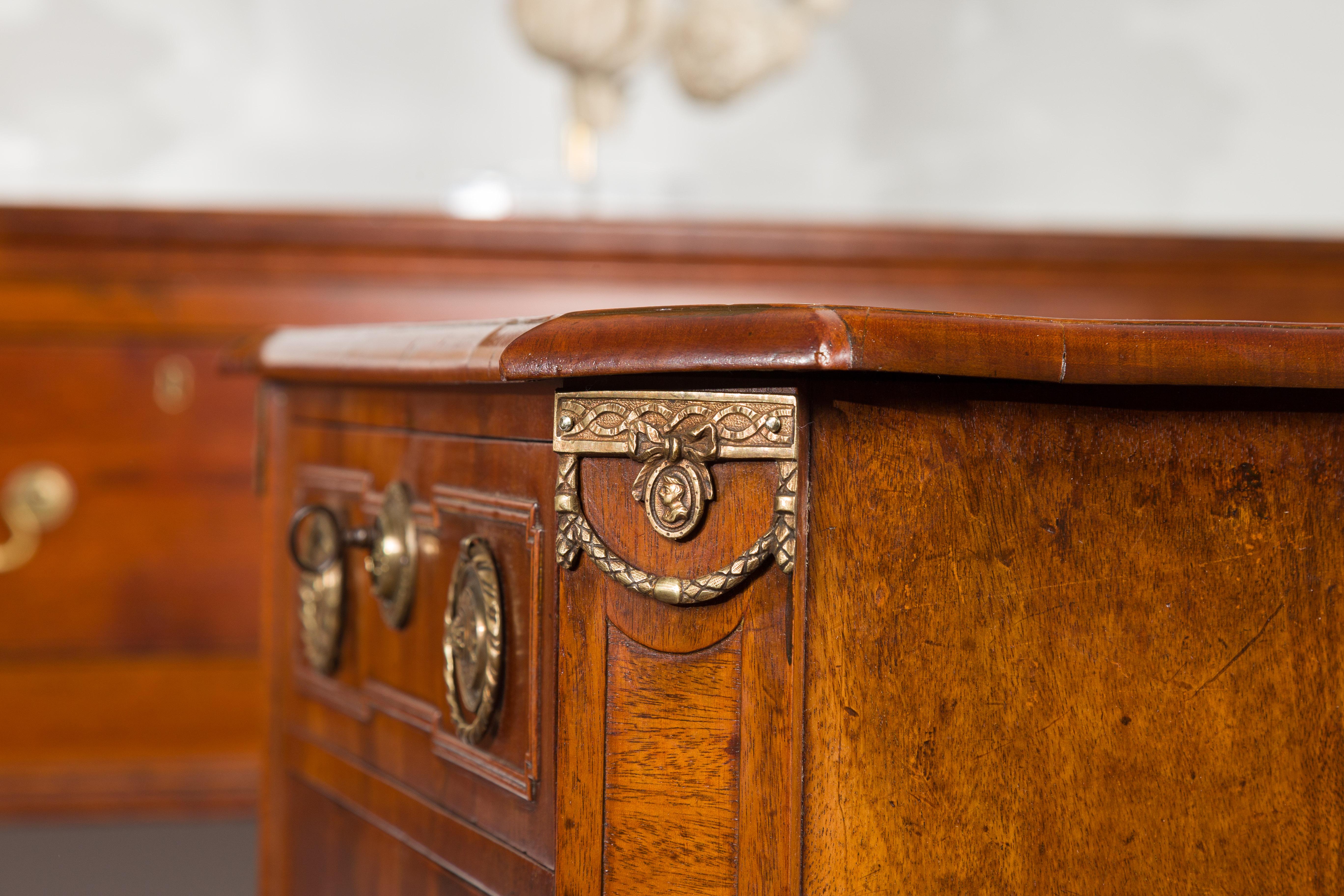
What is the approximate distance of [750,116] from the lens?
2.59 meters

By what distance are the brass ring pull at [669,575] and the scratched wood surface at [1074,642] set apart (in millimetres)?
15

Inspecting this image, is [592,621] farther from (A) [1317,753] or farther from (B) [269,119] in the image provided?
(B) [269,119]

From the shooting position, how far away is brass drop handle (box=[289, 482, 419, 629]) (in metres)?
0.96

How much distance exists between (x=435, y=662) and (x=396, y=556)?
90mm

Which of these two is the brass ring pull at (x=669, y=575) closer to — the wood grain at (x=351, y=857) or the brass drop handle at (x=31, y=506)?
the wood grain at (x=351, y=857)

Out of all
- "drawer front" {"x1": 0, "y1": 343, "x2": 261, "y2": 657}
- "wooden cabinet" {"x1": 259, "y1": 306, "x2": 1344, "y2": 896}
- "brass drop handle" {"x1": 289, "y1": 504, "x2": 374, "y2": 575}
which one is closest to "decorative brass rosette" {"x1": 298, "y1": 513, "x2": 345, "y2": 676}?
"brass drop handle" {"x1": 289, "y1": 504, "x2": 374, "y2": 575}

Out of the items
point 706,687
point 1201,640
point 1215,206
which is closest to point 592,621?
point 706,687

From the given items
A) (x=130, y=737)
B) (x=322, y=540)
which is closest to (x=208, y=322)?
(x=130, y=737)

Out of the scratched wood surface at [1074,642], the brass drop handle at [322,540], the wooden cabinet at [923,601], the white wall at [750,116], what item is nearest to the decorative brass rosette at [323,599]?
the brass drop handle at [322,540]

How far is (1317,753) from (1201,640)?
4.1 inches

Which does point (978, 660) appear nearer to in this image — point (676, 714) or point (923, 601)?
point (923, 601)

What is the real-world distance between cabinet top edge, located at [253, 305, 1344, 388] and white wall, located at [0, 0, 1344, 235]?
147cm

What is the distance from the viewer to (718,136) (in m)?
2.57

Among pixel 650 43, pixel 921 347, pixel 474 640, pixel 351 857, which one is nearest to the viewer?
pixel 921 347
